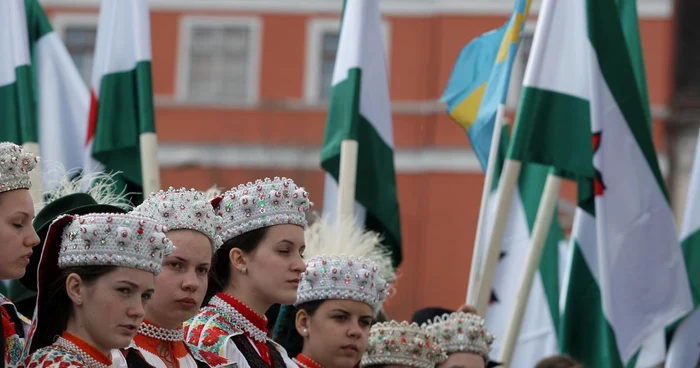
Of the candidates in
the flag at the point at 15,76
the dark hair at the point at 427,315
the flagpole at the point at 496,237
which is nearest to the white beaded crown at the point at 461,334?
the dark hair at the point at 427,315

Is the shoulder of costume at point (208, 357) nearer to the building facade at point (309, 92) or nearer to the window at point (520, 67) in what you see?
the building facade at point (309, 92)

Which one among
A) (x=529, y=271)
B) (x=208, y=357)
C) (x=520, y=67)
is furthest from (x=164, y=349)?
(x=520, y=67)

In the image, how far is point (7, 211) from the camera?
514 centimetres

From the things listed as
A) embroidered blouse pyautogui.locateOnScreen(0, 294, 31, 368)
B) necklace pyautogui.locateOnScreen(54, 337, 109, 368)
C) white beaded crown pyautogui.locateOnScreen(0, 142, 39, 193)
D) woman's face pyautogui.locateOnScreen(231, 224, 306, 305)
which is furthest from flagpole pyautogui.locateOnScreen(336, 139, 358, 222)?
necklace pyautogui.locateOnScreen(54, 337, 109, 368)

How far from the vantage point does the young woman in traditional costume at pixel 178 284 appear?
17.8 ft

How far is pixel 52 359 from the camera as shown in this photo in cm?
485

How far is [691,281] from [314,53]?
17.1 meters

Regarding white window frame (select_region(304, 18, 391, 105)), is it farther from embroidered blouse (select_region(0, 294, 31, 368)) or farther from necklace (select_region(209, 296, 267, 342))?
embroidered blouse (select_region(0, 294, 31, 368))

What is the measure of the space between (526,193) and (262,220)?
6.14 metres

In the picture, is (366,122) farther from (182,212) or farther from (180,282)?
(180,282)

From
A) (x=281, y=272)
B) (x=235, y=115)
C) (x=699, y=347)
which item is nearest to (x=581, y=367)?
(x=699, y=347)

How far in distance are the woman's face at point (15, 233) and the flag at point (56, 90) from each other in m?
4.55

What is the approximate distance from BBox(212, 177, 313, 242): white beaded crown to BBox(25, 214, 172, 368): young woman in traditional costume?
0.91 metres

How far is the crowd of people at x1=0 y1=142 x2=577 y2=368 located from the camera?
16.3ft
